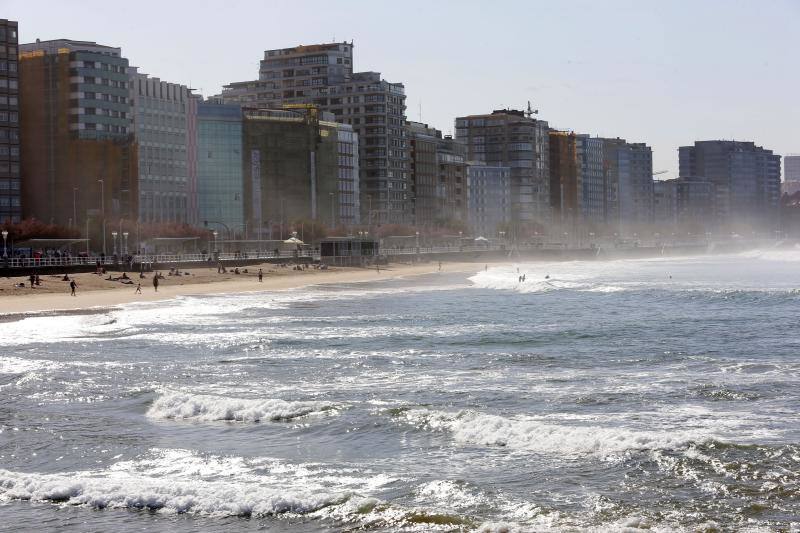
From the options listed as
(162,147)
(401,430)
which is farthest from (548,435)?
(162,147)

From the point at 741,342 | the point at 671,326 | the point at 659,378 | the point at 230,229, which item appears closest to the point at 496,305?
the point at 671,326

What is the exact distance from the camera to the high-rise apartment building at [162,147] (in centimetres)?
18638

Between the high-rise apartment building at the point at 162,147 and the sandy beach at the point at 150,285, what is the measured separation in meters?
55.3

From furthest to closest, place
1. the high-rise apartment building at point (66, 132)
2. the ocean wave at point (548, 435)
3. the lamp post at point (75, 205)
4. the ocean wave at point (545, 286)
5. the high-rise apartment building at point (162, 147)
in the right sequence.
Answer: the high-rise apartment building at point (162, 147), the high-rise apartment building at point (66, 132), the lamp post at point (75, 205), the ocean wave at point (545, 286), the ocean wave at point (548, 435)

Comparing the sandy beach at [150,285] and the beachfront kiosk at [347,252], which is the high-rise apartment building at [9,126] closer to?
the beachfront kiosk at [347,252]

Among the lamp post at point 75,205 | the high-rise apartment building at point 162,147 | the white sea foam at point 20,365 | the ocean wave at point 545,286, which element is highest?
the high-rise apartment building at point 162,147

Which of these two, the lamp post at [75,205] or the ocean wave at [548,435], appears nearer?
the ocean wave at [548,435]

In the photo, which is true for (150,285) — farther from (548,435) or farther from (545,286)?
(548,435)

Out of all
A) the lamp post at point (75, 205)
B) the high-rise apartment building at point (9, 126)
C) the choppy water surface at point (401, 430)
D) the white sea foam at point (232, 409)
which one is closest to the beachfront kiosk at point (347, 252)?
the lamp post at point (75, 205)

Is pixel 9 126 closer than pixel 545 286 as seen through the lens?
No

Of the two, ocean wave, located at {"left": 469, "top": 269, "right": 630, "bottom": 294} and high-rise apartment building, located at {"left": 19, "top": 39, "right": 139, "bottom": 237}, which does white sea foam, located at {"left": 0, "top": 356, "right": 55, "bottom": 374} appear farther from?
high-rise apartment building, located at {"left": 19, "top": 39, "right": 139, "bottom": 237}

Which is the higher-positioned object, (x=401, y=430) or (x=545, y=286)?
(x=545, y=286)

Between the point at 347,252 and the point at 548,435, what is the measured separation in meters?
125

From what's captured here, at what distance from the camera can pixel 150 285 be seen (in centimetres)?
9888
